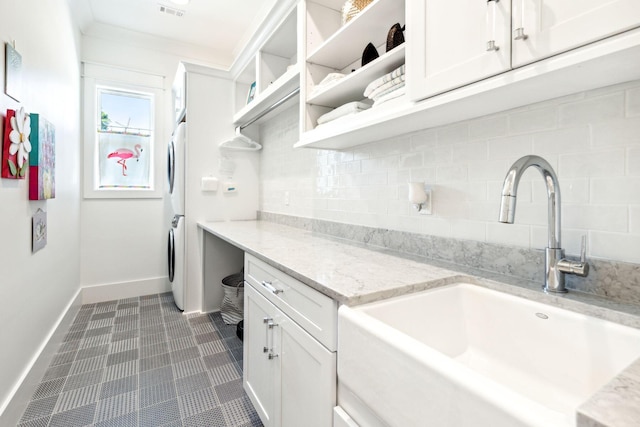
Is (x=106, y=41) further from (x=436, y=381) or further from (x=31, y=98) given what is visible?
(x=436, y=381)

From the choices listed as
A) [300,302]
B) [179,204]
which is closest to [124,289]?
[179,204]

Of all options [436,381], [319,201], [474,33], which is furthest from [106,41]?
[436,381]

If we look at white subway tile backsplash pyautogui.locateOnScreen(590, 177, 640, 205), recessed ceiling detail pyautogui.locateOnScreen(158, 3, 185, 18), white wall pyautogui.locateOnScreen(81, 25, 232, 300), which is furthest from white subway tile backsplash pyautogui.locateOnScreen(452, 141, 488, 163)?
white wall pyautogui.locateOnScreen(81, 25, 232, 300)

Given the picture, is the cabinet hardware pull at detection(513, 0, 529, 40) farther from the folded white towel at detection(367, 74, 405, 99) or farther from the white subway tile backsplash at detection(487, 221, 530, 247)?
the white subway tile backsplash at detection(487, 221, 530, 247)

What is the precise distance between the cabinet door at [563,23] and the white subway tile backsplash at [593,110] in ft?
1.02

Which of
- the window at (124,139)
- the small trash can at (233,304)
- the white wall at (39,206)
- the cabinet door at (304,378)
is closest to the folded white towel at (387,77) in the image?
the cabinet door at (304,378)

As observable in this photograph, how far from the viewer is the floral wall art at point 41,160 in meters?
1.65

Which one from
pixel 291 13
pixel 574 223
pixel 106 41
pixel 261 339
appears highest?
pixel 106 41

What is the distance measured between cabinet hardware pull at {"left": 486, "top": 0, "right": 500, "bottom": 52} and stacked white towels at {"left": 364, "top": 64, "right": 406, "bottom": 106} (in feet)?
1.07

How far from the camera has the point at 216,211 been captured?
2.96 metres

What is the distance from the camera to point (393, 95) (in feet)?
3.78

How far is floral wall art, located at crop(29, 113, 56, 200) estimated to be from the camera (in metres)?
1.65

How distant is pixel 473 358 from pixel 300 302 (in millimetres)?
570

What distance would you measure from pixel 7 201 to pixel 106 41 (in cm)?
261
